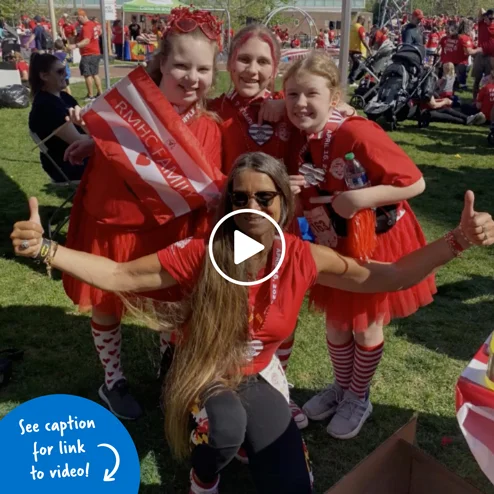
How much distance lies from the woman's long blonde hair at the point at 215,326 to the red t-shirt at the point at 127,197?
0.36 m

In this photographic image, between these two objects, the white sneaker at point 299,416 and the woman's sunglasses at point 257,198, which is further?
the white sneaker at point 299,416

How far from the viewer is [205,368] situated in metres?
2.00

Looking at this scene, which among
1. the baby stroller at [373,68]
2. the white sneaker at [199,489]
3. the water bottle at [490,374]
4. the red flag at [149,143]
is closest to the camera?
the water bottle at [490,374]

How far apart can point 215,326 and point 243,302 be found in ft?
0.40

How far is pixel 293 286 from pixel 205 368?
410mm

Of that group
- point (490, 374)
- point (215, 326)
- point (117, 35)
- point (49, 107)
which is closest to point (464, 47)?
point (49, 107)

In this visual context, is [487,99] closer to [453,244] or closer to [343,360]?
[343,360]

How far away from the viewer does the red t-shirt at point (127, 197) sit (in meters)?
2.23

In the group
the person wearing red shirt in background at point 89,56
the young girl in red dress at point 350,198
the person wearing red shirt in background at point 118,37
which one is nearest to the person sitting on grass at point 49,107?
the young girl in red dress at point 350,198

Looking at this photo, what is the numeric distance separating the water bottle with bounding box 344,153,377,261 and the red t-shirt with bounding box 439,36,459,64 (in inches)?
460

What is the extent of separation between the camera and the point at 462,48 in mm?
12242

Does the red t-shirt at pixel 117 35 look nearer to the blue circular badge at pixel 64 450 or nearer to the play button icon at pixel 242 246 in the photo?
the play button icon at pixel 242 246

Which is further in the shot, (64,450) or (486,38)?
(486,38)

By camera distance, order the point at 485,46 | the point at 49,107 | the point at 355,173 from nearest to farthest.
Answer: the point at 355,173 → the point at 49,107 → the point at 485,46
